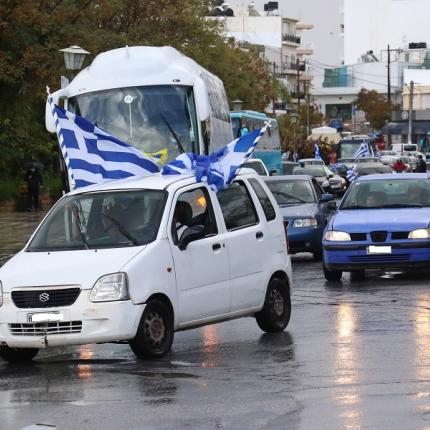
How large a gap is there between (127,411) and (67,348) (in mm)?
4709

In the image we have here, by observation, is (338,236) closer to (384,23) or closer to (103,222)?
(103,222)

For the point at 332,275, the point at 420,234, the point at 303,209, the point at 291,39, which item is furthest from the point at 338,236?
the point at 291,39

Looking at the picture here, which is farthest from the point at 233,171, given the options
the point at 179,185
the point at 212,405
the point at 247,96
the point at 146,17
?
the point at 247,96

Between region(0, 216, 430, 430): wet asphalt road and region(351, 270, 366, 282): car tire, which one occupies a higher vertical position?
region(0, 216, 430, 430): wet asphalt road

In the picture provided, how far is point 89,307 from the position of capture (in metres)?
12.8

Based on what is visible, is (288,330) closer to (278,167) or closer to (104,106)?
(104,106)

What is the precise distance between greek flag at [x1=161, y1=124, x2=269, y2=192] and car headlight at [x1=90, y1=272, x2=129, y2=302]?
6.86ft

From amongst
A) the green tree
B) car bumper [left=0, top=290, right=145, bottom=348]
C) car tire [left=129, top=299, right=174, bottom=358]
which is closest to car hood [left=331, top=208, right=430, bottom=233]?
car tire [left=129, top=299, right=174, bottom=358]

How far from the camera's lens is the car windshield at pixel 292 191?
27.3 metres

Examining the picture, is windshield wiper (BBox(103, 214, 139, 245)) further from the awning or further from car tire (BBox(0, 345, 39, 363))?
the awning

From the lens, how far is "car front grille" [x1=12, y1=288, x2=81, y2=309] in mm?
12906

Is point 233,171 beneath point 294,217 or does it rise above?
above

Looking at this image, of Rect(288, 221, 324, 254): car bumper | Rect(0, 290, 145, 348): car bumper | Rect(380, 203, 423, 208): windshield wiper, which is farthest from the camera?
Rect(288, 221, 324, 254): car bumper

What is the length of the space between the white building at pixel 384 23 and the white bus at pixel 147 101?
157m
